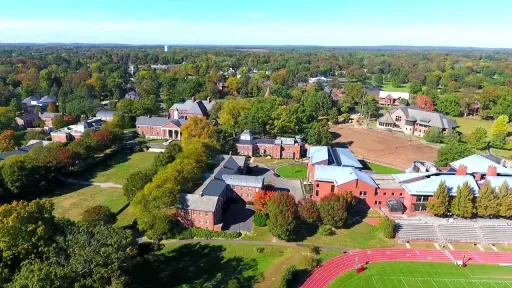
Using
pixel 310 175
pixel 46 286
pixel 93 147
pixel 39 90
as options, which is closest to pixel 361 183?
pixel 310 175

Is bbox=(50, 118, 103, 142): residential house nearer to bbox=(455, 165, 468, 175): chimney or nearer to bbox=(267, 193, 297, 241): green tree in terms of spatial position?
bbox=(267, 193, 297, 241): green tree

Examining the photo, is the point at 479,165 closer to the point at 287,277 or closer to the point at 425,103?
the point at 287,277

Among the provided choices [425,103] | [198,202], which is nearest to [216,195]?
[198,202]

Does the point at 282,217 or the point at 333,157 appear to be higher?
the point at 333,157

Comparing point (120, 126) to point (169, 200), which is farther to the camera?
point (120, 126)

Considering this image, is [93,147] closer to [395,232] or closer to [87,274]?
[87,274]

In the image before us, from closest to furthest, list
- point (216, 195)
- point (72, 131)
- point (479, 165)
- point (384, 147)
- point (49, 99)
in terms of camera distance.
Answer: point (216, 195), point (479, 165), point (72, 131), point (384, 147), point (49, 99)

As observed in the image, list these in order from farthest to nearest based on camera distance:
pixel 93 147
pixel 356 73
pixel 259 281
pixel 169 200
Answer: pixel 356 73 → pixel 93 147 → pixel 169 200 → pixel 259 281
